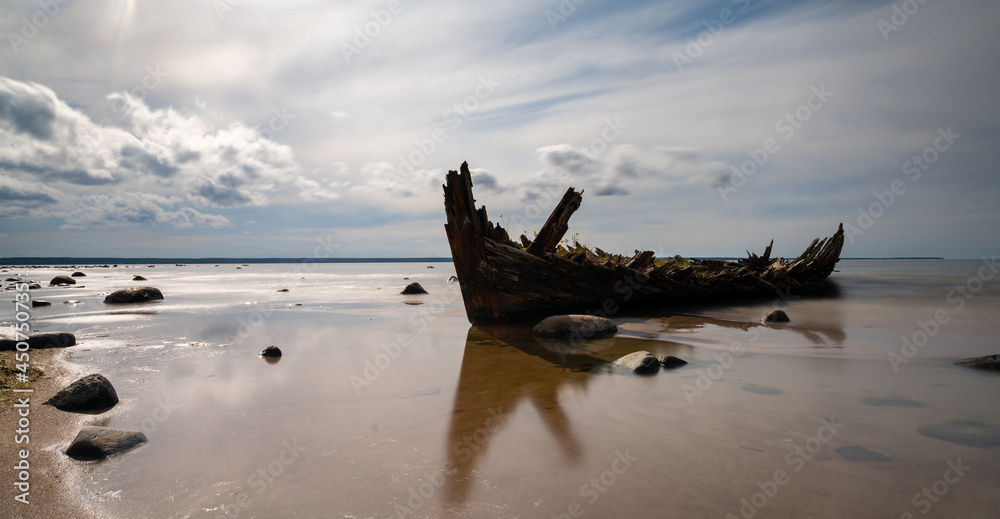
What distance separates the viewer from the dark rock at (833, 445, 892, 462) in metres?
3.48

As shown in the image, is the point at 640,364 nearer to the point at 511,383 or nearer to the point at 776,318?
the point at 511,383

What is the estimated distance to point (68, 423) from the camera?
419cm

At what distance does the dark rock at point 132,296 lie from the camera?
635 inches

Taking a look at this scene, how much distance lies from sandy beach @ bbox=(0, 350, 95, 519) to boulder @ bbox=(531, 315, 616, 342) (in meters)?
6.84

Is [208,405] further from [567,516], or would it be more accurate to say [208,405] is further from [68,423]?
[567,516]

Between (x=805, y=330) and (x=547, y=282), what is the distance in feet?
17.7

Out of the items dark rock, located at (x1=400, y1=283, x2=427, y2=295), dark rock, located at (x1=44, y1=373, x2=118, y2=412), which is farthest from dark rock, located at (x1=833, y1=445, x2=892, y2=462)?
dark rock, located at (x1=400, y1=283, x2=427, y2=295)

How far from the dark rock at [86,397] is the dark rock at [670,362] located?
6.40 metres

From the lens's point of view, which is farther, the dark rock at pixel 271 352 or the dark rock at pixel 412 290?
the dark rock at pixel 412 290

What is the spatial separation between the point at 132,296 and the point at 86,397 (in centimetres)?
1475

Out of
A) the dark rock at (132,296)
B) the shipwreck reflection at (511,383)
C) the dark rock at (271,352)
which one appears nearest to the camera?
the shipwreck reflection at (511,383)

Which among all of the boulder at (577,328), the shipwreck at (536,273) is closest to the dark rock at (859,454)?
the boulder at (577,328)

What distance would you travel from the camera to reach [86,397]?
459 centimetres

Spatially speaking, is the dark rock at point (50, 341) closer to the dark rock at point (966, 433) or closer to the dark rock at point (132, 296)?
the dark rock at point (132, 296)
